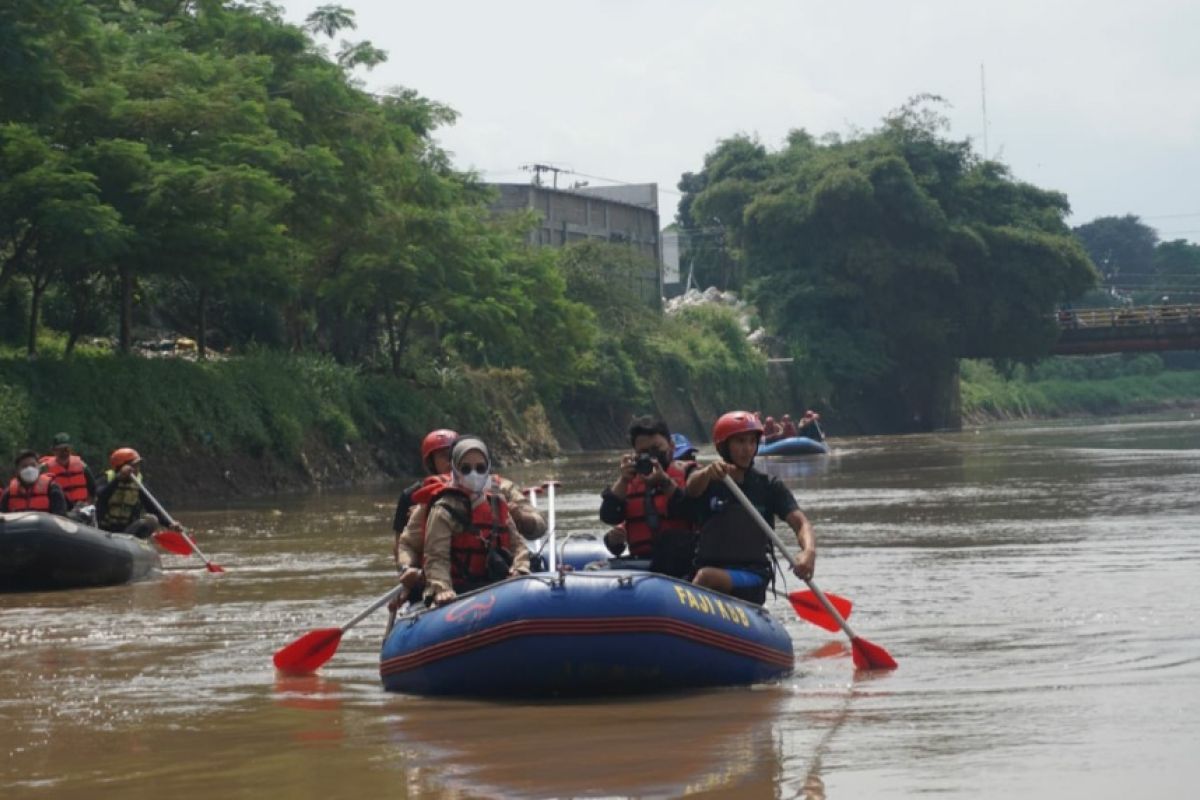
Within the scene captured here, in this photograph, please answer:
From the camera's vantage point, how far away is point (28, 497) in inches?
698

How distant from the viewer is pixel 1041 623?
1252cm

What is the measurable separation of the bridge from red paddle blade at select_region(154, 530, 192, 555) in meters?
61.9

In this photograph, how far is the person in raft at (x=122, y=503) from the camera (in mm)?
18969

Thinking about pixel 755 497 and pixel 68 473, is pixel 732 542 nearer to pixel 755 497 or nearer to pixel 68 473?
pixel 755 497

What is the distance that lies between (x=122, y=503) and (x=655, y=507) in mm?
Result: 9716

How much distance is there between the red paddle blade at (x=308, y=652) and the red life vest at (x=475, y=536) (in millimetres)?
981

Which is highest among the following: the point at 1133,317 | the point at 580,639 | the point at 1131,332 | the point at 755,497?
the point at 1133,317

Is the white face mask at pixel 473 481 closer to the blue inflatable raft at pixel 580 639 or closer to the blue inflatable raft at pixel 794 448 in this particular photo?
the blue inflatable raft at pixel 580 639

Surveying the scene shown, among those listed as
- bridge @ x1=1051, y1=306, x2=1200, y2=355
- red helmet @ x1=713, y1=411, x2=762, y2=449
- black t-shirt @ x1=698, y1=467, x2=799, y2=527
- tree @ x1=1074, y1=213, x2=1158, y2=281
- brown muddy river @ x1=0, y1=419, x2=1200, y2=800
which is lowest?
brown muddy river @ x1=0, y1=419, x2=1200, y2=800

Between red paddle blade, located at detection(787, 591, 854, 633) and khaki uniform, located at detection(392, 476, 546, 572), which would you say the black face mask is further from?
red paddle blade, located at detection(787, 591, 854, 633)

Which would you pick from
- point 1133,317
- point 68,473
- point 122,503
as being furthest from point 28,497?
point 1133,317

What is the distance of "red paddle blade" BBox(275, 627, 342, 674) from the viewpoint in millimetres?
11008

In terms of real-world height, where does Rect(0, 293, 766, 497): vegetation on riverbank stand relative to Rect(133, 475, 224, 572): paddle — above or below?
above

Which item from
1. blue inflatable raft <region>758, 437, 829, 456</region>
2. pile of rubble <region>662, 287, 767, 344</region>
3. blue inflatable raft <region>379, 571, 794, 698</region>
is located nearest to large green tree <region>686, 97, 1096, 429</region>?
pile of rubble <region>662, 287, 767, 344</region>
